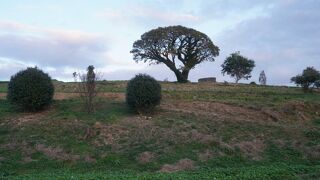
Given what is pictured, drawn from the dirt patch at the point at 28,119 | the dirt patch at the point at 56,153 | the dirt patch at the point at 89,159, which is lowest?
the dirt patch at the point at 89,159

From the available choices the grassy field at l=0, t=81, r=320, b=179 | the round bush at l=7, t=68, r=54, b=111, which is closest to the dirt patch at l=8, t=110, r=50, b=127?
the grassy field at l=0, t=81, r=320, b=179

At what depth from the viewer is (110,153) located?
1822 cm

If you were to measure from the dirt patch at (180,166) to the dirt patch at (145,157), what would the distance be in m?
0.75

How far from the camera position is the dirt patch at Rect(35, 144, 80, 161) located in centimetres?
1781

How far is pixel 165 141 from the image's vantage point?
758 inches

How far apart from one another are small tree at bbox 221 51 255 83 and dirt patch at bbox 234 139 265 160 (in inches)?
1080

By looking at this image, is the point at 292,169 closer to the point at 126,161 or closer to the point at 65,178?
the point at 126,161

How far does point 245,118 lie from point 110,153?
7.18m

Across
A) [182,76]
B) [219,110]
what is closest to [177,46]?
[182,76]

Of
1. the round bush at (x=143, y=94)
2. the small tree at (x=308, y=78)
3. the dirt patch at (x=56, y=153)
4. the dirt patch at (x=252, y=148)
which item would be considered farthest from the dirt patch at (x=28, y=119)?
the small tree at (x=308, y=78)

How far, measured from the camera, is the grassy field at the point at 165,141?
1619 centimetres

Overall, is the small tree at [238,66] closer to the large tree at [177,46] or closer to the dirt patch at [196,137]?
the large tree at [177,46]

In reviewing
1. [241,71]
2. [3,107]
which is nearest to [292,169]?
[3,107]

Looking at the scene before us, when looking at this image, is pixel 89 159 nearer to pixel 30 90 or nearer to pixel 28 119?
pixel 28 119
